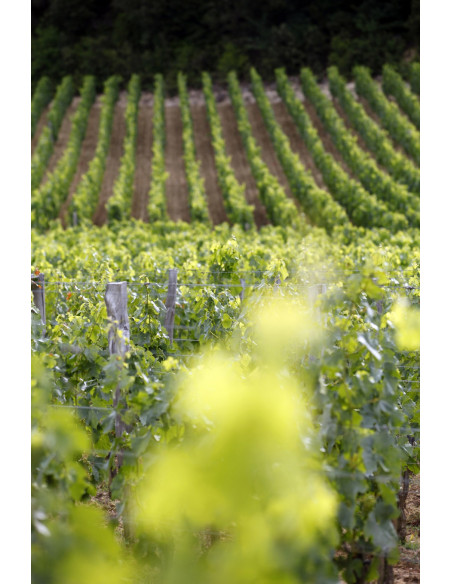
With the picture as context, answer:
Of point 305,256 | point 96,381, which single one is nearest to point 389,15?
point 305,256

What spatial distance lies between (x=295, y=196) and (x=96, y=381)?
63.0 feet

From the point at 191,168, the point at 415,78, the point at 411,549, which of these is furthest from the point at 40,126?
the point at 411,549

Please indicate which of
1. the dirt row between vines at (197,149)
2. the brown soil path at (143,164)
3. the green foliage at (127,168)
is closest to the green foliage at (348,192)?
the dirt row between vines at (197,149)

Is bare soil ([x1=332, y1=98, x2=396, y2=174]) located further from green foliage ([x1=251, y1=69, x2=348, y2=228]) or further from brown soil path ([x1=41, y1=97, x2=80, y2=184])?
brown soil path ([x1=41, y1=97, x2=80, y2=184])

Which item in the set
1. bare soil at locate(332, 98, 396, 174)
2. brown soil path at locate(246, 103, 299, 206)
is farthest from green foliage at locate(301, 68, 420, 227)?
brown soil path at locate(246, 103, 299, 206)

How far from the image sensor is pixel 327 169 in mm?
23359

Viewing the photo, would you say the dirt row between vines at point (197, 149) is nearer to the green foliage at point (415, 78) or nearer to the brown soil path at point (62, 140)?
the brown soil path at point (62, 140)

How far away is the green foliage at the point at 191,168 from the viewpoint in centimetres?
2048

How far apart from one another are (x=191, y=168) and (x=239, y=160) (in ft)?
10.8

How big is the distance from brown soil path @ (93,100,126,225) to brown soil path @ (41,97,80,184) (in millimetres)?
2042

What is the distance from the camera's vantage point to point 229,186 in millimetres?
22078

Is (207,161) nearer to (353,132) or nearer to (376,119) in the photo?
(353,132)
